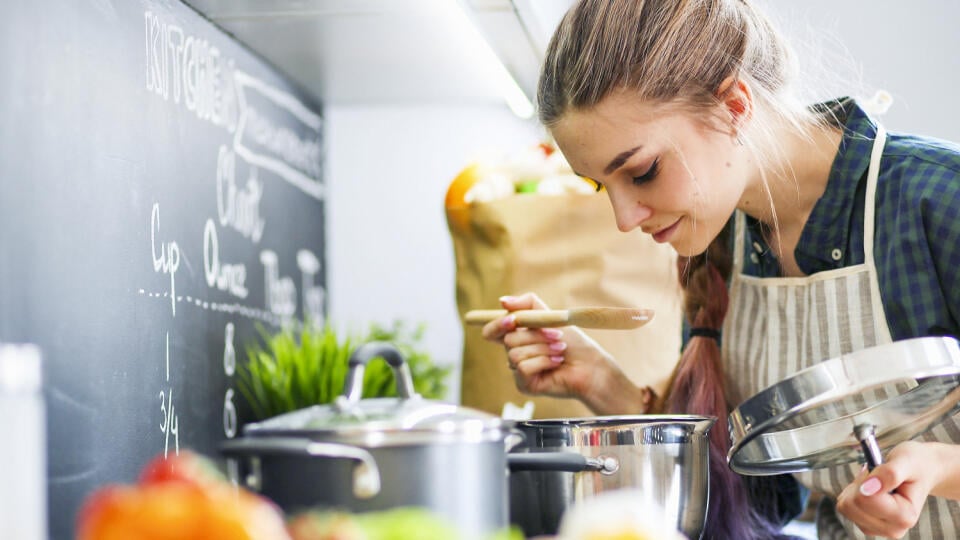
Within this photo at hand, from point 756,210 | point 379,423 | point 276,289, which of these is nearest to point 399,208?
point 276,289

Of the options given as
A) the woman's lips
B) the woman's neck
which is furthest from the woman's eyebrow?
the woman's neck

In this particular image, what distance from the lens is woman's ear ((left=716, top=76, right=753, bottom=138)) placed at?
1.10 meters

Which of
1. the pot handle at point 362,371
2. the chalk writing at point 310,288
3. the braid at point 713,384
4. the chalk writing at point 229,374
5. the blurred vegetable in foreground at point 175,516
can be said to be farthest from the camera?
the chalk writing at point 310,288

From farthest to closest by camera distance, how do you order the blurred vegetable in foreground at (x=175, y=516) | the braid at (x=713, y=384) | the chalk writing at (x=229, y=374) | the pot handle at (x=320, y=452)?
the chalk writing at (x=229, y=374) → the braid at (x=713, y=384) → the pot handle at (x=320, y=452) → the blurred vegetable in foreground at (x=175, y=516)

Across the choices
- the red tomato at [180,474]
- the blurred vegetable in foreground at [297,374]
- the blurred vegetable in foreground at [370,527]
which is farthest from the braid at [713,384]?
the red tomato at [180,474]

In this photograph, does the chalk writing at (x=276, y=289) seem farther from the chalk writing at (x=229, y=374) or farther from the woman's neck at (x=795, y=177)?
the woman's neck at (x=795, y=177)

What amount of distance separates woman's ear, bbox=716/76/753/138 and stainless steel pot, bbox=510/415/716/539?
32 centimetres

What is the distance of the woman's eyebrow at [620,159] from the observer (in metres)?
1.06

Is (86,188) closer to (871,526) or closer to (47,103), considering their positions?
(47,103)

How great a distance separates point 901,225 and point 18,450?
0.91 metres

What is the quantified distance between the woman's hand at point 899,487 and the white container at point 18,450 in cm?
66

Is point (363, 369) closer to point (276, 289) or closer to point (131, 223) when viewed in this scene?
point (131, 223)

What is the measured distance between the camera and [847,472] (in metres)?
1.22

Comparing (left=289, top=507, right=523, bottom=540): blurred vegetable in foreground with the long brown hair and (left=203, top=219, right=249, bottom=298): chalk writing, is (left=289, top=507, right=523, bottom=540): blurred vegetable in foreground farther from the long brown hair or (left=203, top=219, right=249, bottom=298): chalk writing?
(left=203, top=219, right=249, bottom=298): chalk writing
